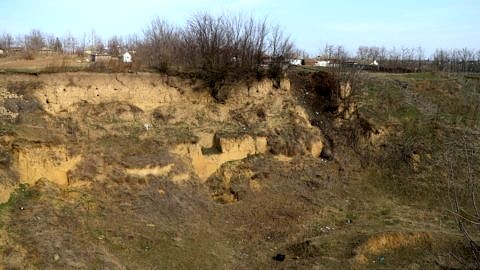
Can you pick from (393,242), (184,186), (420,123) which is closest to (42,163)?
(184,186)

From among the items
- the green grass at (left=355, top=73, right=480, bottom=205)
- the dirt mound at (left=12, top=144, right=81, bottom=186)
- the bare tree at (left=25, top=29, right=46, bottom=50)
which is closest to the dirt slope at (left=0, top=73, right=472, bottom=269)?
the dirt mound at (left=12, top=144, right=81, bottom=186)

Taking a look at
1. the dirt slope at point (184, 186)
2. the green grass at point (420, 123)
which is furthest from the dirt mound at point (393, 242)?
the green grass at point (420, 123)

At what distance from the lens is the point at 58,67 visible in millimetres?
19703

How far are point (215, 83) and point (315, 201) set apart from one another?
24.1 ft

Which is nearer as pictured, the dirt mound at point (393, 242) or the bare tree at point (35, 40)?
the dirt mound at point (393, 242)

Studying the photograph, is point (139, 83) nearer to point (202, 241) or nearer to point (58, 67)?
point (58, 67)

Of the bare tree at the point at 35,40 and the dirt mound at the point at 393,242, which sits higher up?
the bare tree at the point at 35,40

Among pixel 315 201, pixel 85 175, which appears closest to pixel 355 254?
pixel 315 201

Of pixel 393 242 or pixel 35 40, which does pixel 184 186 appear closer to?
pixel 393 242

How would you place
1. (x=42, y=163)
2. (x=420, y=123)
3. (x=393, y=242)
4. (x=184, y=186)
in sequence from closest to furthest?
(x=42, y=163)
(x=393, y=242)
(x=184, y=186)
(x=420, y=123)

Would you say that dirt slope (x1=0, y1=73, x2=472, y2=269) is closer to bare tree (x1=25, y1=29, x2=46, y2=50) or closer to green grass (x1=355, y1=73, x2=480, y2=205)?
green grass (x1=355, y1=73, x2=480, y2=205)

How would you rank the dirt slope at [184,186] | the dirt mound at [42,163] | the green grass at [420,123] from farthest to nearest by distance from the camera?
the green grass at [420,123], the dirt mound at [42,163], the dirt slope at [184,186]

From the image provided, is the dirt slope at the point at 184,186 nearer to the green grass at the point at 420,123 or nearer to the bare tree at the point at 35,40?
the green grass at the point at 420,123

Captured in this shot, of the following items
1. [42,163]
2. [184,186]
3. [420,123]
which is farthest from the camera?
[420,123]
